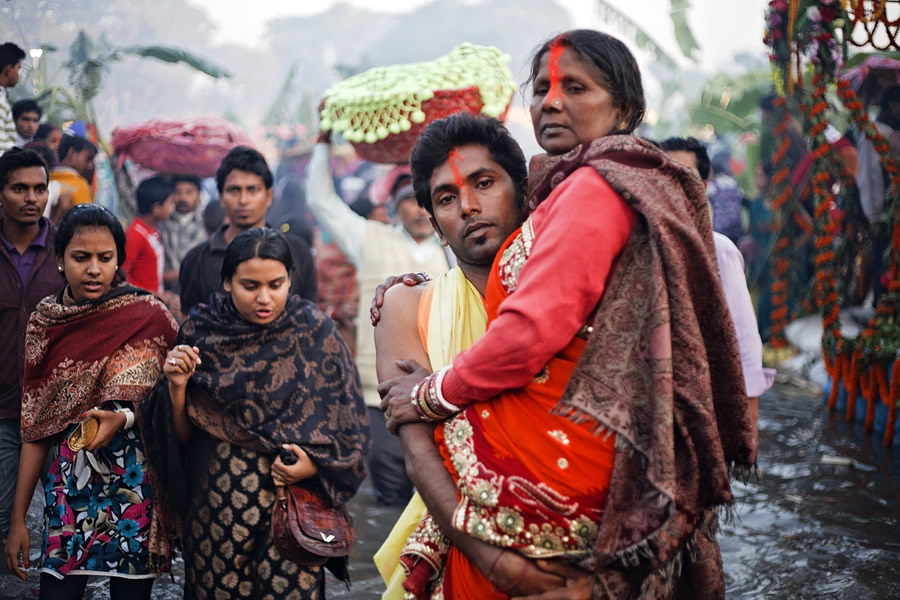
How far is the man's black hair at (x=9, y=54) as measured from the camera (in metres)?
4.69

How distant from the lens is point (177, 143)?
20.2 ft

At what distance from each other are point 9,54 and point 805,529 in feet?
18.3

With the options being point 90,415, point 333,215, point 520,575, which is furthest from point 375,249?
point 520,575

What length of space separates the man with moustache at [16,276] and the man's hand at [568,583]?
2.97 m

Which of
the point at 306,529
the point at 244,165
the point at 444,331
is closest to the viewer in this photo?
the point at 444,331

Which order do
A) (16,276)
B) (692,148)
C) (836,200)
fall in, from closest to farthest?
(16,276) → (692,148) → (836,200)

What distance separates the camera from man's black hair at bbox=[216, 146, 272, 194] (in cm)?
451

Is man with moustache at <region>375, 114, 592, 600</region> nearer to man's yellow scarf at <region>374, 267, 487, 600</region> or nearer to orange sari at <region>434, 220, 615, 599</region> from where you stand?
man's yellow scarf at <region>374, 267, 487, 600</region>

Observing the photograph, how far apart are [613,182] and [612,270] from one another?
0.20 m

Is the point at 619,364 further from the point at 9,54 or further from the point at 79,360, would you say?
the point at 9,54

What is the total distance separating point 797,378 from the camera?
9.39 metres

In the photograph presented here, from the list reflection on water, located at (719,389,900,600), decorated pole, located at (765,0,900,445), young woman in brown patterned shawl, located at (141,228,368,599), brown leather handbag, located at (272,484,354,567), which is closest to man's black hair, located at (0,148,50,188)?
young woman in brown patterned shawl, located at (141,228,368,599)

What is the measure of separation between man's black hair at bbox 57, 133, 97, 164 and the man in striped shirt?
762mm

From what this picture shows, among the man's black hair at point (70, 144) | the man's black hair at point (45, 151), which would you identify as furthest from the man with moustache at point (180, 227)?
the man's black hair at point (45, 151)
